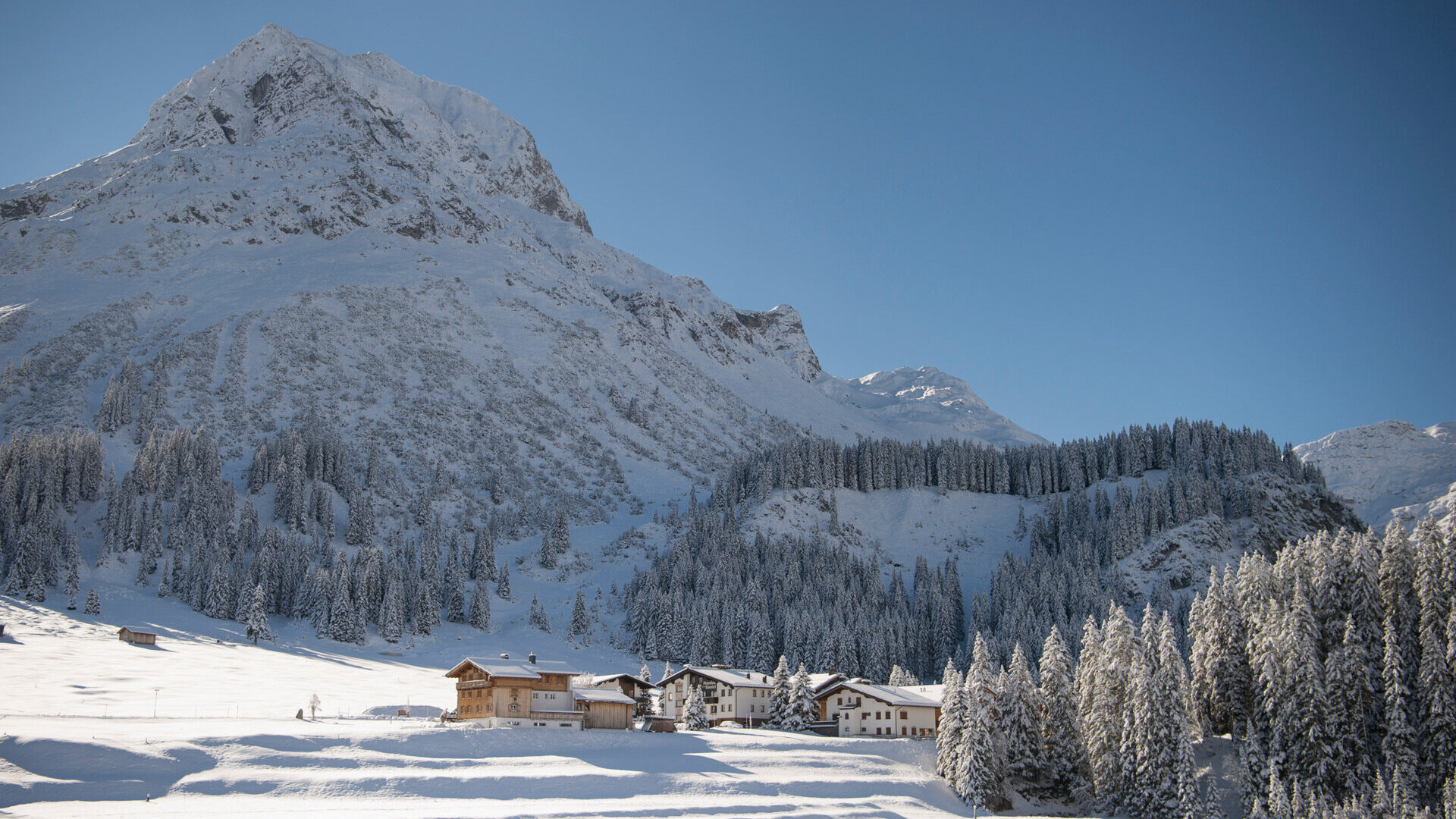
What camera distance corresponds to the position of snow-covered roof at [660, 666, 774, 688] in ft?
253

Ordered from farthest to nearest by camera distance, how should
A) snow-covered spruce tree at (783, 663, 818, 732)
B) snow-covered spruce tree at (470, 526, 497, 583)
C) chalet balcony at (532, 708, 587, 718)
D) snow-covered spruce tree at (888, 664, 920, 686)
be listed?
snow-covered spruce tree at (470, 526, 497, 583) → snow-covered spruce tree at (888, 664, 920, 686) → snow-covered spruce tree at (783, 663, 818, 732) → chalet balcony at (532, 708, 587, 718)

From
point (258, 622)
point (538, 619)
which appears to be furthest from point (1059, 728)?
point (258, 622)

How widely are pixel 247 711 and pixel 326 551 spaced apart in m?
60.5

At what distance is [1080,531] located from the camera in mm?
145000

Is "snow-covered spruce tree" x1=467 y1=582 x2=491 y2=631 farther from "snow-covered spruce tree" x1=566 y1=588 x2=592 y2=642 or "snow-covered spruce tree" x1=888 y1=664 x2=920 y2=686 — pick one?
"snow-covered spruce tree" x1=888 y1=664 x2=920 y2=686

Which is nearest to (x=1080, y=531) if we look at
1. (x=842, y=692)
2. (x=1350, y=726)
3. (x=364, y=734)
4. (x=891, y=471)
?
(x=891, y=471)

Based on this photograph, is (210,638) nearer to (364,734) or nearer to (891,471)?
(364,734)

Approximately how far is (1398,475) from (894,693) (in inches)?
5768

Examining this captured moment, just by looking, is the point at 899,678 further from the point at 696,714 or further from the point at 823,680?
the point at 696,714

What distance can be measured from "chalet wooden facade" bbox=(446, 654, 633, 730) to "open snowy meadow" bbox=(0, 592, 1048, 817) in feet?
Result: 9.44

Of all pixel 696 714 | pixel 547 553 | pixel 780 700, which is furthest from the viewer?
pixel 547 553

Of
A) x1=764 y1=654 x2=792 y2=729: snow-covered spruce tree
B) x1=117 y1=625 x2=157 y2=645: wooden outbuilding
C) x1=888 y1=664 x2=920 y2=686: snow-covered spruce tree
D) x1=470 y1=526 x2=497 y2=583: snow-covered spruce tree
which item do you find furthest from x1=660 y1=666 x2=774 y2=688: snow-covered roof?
x1=470 y1=526 x2=497 y2=583: snow-covered spruce tree

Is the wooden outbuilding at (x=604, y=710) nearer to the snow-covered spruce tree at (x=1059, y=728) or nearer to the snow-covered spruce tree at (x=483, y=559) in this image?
the snow-covered spruce tree at (x=1059, y=728)

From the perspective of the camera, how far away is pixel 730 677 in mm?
77875
